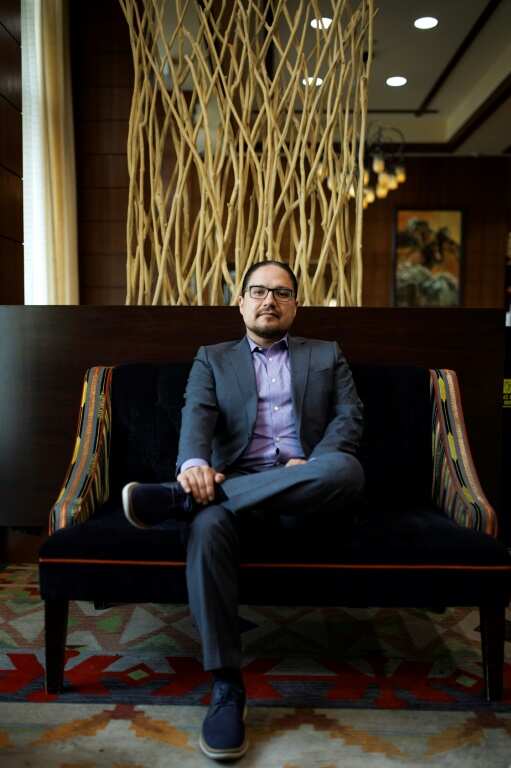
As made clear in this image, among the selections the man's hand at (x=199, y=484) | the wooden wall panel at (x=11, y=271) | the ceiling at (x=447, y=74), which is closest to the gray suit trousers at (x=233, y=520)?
the man's hand at (x=199, y=484)

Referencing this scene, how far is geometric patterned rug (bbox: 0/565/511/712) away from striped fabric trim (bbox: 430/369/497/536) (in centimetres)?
46

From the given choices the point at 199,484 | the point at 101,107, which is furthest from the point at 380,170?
the point at 199,484

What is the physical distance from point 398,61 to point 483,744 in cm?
629

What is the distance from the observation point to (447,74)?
6652 millimetres

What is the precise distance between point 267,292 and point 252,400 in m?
0.38

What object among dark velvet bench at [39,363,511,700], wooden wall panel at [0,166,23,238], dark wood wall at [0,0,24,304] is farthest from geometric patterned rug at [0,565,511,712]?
wooden wall panel at [0,166,23,238]

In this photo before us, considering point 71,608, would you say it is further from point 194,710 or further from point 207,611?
point 207,611

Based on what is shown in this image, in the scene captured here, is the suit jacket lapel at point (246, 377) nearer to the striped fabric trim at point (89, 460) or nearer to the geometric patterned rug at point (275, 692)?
the striped fabric trim at point (89, 460)

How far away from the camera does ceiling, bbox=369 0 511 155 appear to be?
547 centimetres

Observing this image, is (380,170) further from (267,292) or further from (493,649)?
(493,649)

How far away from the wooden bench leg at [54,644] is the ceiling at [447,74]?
4.68 m

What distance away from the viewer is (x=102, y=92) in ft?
15.1

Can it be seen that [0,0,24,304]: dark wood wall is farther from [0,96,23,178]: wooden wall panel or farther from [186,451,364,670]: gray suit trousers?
[186,451,364,670]: gray suit trousers

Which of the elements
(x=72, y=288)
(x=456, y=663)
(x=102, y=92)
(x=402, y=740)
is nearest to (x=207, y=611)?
(x=402, y=740)
